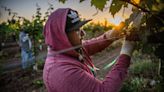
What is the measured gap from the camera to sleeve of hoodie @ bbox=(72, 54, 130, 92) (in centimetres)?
229

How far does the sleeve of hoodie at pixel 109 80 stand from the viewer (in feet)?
7.50

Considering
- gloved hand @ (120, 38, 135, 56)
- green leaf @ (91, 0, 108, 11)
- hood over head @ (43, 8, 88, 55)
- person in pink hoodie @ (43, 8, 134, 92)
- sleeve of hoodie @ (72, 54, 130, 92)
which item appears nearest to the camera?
green leaf @ (91, 0, 108, 11)

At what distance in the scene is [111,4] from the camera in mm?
1619

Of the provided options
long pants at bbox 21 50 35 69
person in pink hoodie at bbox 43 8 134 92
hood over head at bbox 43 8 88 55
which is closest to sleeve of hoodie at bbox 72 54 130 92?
person in pink hoodie at bbox 43 8 134 92

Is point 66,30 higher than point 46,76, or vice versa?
point 66,30

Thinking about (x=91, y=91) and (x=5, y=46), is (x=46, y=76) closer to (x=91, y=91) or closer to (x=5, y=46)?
(x=91, y=91)

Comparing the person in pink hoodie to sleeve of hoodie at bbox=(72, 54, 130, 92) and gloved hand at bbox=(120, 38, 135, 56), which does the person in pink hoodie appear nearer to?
sleeve of hoodie at bbox=(72, 54, 130, 92)

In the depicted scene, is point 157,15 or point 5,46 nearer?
point 157,15

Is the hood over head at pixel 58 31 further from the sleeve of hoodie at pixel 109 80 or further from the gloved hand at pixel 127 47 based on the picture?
the gloved hand at pixel 127 47

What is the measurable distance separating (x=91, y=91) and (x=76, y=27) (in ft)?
1.53

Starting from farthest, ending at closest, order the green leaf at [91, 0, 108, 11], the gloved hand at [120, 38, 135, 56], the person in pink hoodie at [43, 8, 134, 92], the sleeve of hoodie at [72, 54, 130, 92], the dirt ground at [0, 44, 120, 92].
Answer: the dirt ground at [0, 44, 120, 92] → the person in pink hoodie at [43, 8, 134, 92] → the sleeve of hoodie at [72, 54, 130, 92] → the gloved hand at [120, 38, 135, 56] → the green leaf at [91, 0, 108, 11]

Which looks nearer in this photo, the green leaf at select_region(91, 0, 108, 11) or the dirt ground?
the green leaf at select_region(91, 0, 108, 11)

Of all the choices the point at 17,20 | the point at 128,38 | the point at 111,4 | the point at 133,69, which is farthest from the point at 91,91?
the point at 17,20

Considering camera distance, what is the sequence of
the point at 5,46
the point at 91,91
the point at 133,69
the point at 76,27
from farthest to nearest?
Answer: the point at 5,46
the point at 133,69
the point at 76,27
the point at 91,91
